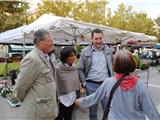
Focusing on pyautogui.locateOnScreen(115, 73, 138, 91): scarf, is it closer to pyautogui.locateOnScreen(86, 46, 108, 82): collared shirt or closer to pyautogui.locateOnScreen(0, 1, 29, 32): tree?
pyautogui.locateOnScreen(86, 46, 108, 82): collared shirt

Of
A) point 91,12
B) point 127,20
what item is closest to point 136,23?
A: point 127,20

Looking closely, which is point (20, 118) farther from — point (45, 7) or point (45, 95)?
point (45, 7)

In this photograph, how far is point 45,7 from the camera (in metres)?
32.5

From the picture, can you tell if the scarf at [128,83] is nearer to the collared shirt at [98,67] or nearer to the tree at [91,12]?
the collared shirt at [98,67]

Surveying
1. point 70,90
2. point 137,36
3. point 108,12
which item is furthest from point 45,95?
point 108,12

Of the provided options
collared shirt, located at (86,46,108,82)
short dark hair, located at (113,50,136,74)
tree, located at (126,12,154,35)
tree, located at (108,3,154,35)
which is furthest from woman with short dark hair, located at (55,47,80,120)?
tree, located at (126,12,154,35)

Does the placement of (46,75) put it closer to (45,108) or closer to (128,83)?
(45,108)

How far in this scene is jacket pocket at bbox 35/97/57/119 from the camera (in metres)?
3.56

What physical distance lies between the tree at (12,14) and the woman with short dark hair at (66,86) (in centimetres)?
2604

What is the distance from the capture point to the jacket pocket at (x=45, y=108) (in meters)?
3.56

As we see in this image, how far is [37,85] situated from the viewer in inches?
140

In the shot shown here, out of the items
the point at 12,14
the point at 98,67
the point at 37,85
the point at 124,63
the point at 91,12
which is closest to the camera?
the point at 124,63

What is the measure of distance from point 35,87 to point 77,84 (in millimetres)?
1736

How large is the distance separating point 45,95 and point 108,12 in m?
38.7
